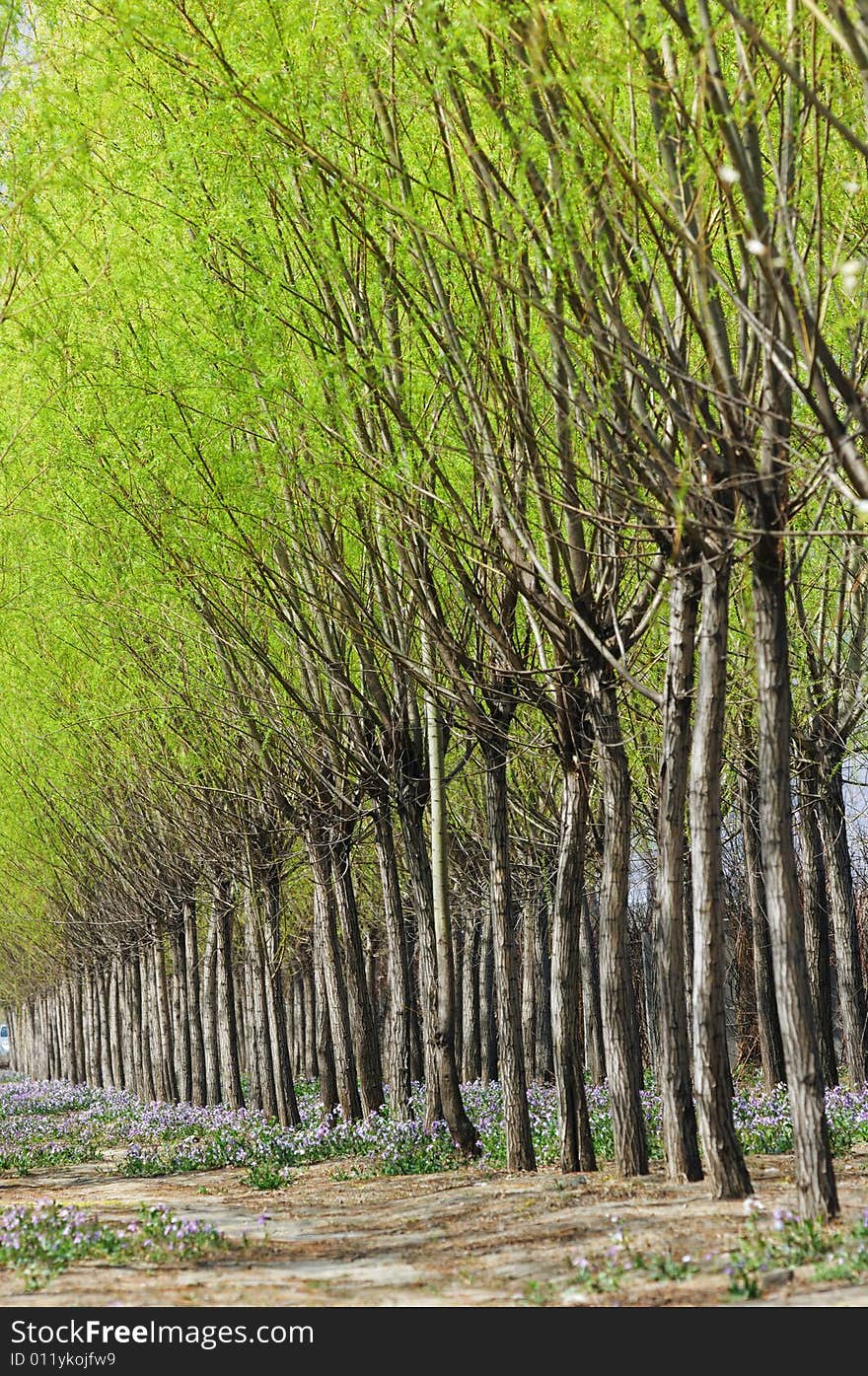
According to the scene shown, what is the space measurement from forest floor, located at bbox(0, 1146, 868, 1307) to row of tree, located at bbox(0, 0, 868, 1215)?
50cm

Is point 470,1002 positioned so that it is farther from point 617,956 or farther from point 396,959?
point 617,956

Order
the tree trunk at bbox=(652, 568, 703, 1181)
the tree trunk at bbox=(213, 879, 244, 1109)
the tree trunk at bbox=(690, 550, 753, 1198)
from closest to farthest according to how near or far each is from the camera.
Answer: the tree trunk at bbox=(690, 550, 753, 1198), the tree trunk at bbox=(652, 568, 703, 1181), the tree trunk at bbox=(213, 879, 244, 1109)

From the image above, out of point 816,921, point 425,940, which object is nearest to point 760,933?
point 816,921

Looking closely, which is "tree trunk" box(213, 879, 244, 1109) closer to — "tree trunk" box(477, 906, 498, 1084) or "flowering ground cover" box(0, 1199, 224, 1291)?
"tree trunk" box(477, 906, 498, 1084)

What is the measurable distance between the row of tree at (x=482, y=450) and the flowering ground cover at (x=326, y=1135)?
515mm

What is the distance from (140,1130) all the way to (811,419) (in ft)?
46.3

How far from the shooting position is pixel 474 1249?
736 centimetres

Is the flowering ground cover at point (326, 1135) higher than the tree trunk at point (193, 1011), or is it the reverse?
the tree trunk at point (193, 1011)

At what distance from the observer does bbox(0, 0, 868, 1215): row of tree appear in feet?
22.9

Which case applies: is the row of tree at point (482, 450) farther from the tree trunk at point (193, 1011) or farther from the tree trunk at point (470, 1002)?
the tree trunk at point (193, 1011)

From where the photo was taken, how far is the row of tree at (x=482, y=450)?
6.98 metres

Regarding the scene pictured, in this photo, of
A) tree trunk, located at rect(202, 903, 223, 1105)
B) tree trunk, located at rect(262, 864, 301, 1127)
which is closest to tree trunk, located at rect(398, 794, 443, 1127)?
tree trunk, located at rect(262, 864, 301, 1127)

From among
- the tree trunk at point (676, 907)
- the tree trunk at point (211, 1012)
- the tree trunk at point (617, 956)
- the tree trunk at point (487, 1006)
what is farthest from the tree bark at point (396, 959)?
the tree trunk at point (211, 1012)

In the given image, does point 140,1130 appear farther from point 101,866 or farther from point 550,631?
point 550,631
